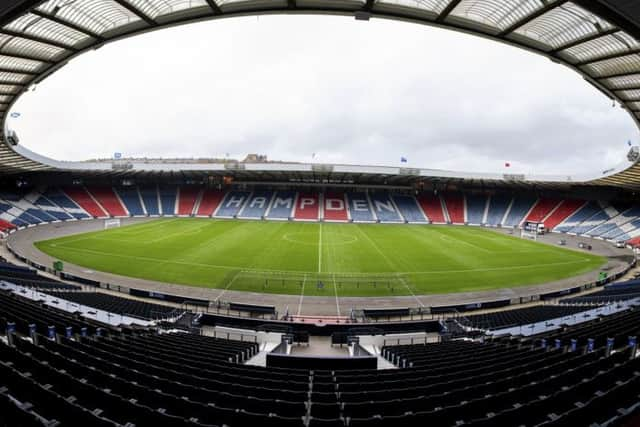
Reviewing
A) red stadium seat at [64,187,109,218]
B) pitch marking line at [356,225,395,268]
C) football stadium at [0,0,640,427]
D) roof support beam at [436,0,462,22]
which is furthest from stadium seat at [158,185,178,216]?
roof support beam at [436,0,462,22]

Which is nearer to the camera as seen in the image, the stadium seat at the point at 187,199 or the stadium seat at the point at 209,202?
the stadium seat at the point at 209,202

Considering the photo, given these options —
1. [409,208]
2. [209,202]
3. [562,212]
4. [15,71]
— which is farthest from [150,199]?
[562,212]

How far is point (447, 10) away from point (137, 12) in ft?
36.6

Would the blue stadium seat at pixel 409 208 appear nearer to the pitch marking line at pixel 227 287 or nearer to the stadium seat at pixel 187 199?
the stadium seat at pixel 187 199

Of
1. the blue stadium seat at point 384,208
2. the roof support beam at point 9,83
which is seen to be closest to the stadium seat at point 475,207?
the blue stadium seat at point 384,208

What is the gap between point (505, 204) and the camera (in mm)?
71500

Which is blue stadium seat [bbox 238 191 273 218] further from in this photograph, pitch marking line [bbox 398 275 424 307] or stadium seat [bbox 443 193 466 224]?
pitch marking line [bbox 398 275 424 307]

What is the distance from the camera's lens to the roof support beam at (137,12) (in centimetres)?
1189

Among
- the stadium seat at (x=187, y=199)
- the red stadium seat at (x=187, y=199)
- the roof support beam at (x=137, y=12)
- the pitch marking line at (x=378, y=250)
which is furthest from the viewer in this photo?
the red stadium seat at (x=187, y=199)

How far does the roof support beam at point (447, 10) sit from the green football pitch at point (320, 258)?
1860 centimetres

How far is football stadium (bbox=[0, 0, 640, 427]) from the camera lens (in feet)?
17.4

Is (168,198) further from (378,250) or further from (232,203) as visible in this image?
(378,250)

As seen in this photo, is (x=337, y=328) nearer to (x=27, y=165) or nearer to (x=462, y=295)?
(x=462, y=295)

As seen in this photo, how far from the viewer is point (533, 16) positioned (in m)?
11.6
